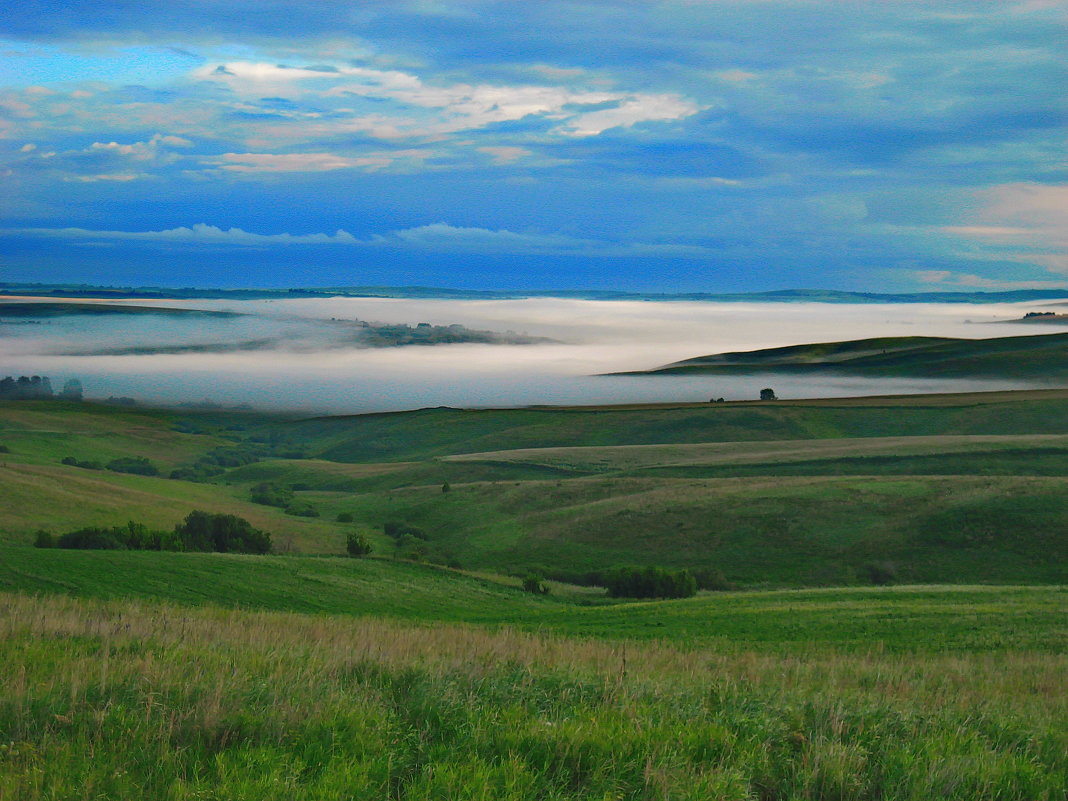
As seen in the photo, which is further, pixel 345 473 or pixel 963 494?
pixel 345 473

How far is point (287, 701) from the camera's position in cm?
717

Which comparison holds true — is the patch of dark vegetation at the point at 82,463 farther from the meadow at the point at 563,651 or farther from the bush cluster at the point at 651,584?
the bush cluster at the point at 651,584

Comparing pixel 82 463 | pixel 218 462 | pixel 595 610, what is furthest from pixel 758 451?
pixel 82 463

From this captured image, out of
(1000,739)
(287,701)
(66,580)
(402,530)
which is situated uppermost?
(287,701)

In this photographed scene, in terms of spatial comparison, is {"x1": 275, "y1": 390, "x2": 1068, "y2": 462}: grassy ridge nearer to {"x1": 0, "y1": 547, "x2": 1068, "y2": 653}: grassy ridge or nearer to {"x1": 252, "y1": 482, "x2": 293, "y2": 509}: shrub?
{"x1": 252, "y1": 482, "x2": 293, "y2": 509}: shrub

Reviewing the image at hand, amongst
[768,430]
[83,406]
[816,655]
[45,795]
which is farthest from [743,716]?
[83,406]

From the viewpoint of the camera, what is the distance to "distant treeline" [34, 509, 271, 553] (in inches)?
1603

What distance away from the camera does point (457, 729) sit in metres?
7.00

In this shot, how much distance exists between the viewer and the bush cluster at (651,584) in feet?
152

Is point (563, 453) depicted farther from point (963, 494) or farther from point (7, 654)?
point (7, 654)

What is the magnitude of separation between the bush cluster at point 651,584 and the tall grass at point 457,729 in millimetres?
36294

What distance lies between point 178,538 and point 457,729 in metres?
40.8

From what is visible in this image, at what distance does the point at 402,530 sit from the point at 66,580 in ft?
169

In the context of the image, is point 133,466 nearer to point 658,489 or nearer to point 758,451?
point 658,489
